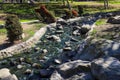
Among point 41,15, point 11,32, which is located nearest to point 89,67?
point 11,32

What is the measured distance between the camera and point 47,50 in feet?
95.5

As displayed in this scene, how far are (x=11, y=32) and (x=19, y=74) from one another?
9.37 m

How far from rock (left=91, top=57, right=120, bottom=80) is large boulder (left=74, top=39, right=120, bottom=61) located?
2.29m

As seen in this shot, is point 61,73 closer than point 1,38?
Yes

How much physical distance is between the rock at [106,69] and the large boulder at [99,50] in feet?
7.50

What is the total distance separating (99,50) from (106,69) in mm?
4879

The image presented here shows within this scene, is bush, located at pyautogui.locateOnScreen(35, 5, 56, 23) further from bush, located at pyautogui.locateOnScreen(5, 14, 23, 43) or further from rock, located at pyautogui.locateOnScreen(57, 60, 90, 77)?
rock, located at pyautogui.locateOnScreen(57, 60, 90, 77)

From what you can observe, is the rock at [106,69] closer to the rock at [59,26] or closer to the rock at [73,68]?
the rock at [73,68]

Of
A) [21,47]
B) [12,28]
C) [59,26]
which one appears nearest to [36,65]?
[21,47]

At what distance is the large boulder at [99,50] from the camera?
18702 millimetres

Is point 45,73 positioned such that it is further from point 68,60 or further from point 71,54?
point 71,54

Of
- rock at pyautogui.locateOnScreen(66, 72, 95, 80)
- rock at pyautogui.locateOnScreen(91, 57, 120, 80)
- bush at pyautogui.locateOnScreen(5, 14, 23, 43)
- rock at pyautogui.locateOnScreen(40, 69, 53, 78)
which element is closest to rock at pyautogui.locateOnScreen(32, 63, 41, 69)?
rock at pyautogui.locateOnScreen(40, 69, 53, 78)

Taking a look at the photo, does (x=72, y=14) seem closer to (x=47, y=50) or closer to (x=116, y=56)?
(x=47, y=50)

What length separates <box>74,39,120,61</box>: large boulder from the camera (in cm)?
1870
